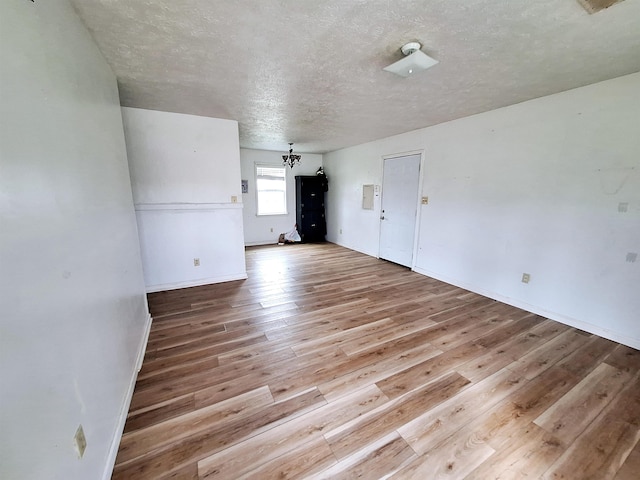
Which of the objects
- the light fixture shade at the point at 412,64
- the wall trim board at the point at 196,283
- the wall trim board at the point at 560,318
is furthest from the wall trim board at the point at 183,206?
the wall trim board at the point at 560,318

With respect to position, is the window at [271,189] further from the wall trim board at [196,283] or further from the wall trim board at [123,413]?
the wall trim board at [123,413]

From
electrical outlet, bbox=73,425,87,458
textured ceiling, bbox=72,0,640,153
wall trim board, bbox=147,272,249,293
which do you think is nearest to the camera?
electrical outlet, bbox=73,425,87,458

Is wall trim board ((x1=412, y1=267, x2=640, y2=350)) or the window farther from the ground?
the window

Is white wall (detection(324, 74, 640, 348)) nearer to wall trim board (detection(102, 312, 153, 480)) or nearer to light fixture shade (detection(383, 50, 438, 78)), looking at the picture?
light fixture shade (detection(383, 50, 438, 78))

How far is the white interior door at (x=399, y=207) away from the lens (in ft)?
14.1

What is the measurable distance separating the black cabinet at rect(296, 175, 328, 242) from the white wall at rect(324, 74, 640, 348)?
2.93 metres

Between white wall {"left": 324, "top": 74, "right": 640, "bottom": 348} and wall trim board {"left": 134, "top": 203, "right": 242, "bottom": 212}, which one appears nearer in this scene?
white wall {"left": 324, "top": 74, "right": 640, "bottom": 348}

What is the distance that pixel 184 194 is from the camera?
344 centimetres

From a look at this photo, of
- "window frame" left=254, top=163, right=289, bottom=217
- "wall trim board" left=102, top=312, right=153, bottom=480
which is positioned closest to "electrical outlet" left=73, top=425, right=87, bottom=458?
"wall trim board" left=102, top=312, right=153, bottom=480

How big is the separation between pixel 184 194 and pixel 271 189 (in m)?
3.11

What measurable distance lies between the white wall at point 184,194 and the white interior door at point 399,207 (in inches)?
109

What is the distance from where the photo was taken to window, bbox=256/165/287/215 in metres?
6.26

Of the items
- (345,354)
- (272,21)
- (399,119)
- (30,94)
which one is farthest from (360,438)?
(399,119)

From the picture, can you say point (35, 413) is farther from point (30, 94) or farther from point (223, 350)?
point (223, 350)
